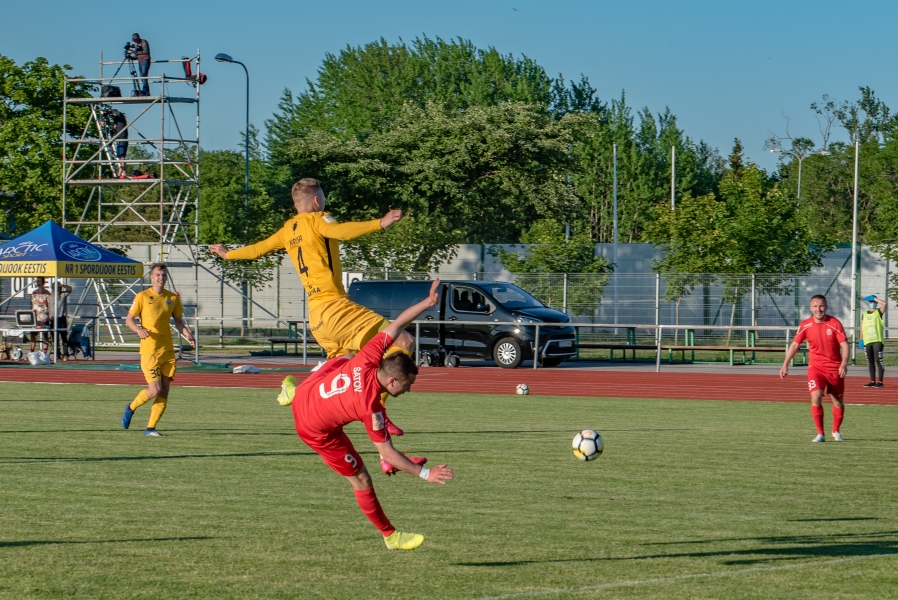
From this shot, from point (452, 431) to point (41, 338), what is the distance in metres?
18.4

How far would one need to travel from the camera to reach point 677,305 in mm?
35125

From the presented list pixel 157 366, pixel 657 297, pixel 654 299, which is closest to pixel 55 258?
pixel 157 366

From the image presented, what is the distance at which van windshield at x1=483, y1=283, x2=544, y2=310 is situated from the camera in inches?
1115

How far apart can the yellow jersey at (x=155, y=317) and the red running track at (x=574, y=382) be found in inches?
333

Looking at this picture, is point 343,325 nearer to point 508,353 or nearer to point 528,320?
point 508,353

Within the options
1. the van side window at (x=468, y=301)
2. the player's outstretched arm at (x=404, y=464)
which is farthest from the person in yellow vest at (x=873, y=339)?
the player's outstretched arm at (x=404, y=464)

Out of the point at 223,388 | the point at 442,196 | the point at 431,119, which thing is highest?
the point at 431,119

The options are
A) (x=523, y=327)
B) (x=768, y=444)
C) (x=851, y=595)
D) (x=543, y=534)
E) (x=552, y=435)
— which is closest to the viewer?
(x=851, y=595)

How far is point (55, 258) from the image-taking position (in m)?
27.3

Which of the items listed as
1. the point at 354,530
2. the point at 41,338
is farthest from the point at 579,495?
the point at 41,338

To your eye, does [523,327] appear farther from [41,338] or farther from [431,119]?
[431,119]

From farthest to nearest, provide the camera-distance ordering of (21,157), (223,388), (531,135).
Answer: (531,135) < (21,157) < (223,388)

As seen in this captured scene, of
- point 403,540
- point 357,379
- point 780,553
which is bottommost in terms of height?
point 780,553

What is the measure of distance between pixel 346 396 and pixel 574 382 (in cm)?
1788
